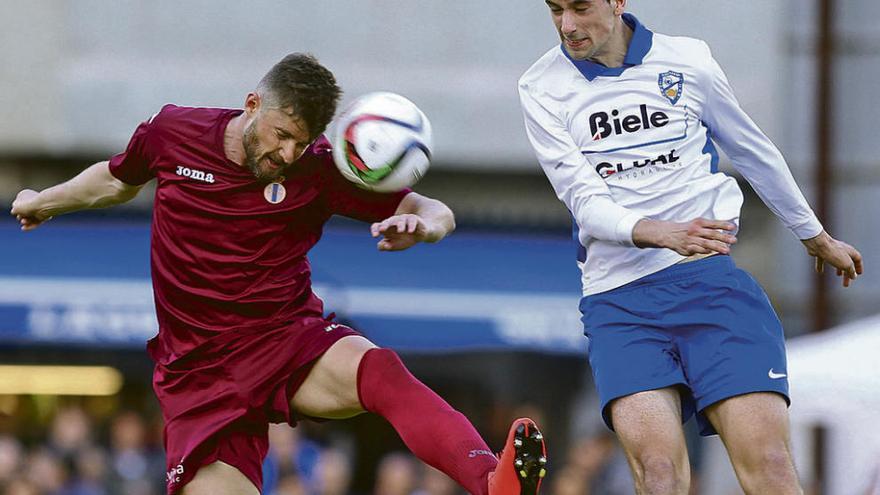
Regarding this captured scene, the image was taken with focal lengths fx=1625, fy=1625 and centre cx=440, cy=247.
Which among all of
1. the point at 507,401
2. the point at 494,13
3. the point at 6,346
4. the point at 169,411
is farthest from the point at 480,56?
the point at 169,411

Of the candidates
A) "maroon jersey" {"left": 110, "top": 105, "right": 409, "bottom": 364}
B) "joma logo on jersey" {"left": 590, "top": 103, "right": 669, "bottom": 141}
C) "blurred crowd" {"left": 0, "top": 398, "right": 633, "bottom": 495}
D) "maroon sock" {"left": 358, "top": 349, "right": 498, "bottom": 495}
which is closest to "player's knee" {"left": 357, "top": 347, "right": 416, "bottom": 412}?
"maroon sock" {"left": 358, "top": 349, "right": 498, "bottom": 495}

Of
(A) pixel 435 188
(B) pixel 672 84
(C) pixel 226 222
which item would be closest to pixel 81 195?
(C) pixel 226 222

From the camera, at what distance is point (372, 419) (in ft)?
49.2

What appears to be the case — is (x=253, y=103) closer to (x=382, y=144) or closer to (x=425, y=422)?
(x=382, y=144)

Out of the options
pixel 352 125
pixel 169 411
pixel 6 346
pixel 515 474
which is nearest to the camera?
pixel 515 474

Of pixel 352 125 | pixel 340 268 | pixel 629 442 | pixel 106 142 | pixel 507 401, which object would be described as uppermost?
pixel 352 125

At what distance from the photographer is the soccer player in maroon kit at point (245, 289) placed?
6.66m

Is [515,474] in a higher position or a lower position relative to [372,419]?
higher

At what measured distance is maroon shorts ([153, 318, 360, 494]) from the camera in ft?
22.4

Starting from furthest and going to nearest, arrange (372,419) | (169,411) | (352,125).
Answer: (372,419)
(169,411)
(352,125)

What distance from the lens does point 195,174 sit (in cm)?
683

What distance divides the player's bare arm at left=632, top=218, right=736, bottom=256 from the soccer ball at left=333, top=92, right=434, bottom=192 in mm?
1021

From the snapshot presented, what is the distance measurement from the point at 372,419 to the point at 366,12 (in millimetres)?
4430

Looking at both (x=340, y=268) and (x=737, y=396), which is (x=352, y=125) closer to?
(x=737, y=396)
